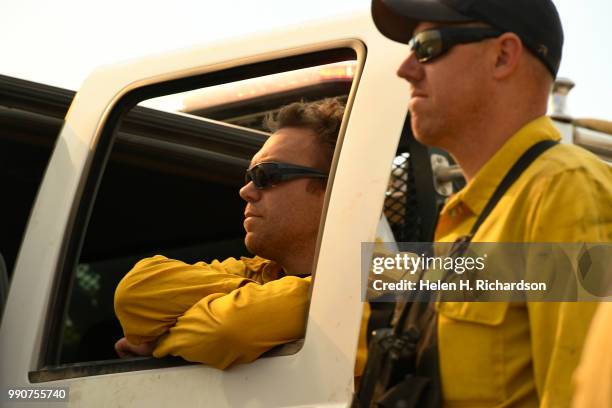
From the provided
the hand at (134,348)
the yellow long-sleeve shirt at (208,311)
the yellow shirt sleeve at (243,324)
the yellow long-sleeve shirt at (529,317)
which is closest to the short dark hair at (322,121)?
the yellow long-sleeve shirt at (208,311)

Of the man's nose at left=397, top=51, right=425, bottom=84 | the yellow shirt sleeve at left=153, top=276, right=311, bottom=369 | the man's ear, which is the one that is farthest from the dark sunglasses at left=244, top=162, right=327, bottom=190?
the man's ear

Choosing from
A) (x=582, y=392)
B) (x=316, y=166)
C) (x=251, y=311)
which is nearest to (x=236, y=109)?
(x=316, y=166)

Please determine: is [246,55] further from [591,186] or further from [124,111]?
[591,186]

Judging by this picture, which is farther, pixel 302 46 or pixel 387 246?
pixel 302 46

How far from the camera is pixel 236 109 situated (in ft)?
12.1

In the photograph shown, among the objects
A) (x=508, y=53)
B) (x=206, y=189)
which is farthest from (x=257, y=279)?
(x=206, y=189)

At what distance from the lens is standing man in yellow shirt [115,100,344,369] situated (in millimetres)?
2473

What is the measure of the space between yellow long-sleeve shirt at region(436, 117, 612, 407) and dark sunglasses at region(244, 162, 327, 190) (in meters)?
1.09

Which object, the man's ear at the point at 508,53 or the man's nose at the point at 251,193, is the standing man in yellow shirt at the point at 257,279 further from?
the man's ear at the point at 508,53

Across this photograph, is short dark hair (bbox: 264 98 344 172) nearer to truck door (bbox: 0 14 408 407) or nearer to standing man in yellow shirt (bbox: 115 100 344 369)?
standing man in yellow shirt (bbox: 115 100 344 369)

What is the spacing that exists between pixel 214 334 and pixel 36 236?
0.88 meters

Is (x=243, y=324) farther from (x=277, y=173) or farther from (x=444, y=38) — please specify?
(x=444, y=38)

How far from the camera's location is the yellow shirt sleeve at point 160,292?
2.70 meters

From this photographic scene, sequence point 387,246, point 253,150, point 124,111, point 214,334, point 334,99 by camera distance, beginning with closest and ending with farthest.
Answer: point 387,246 < point 214,334 < point 334,99 < point 124,111 < point 253,150
